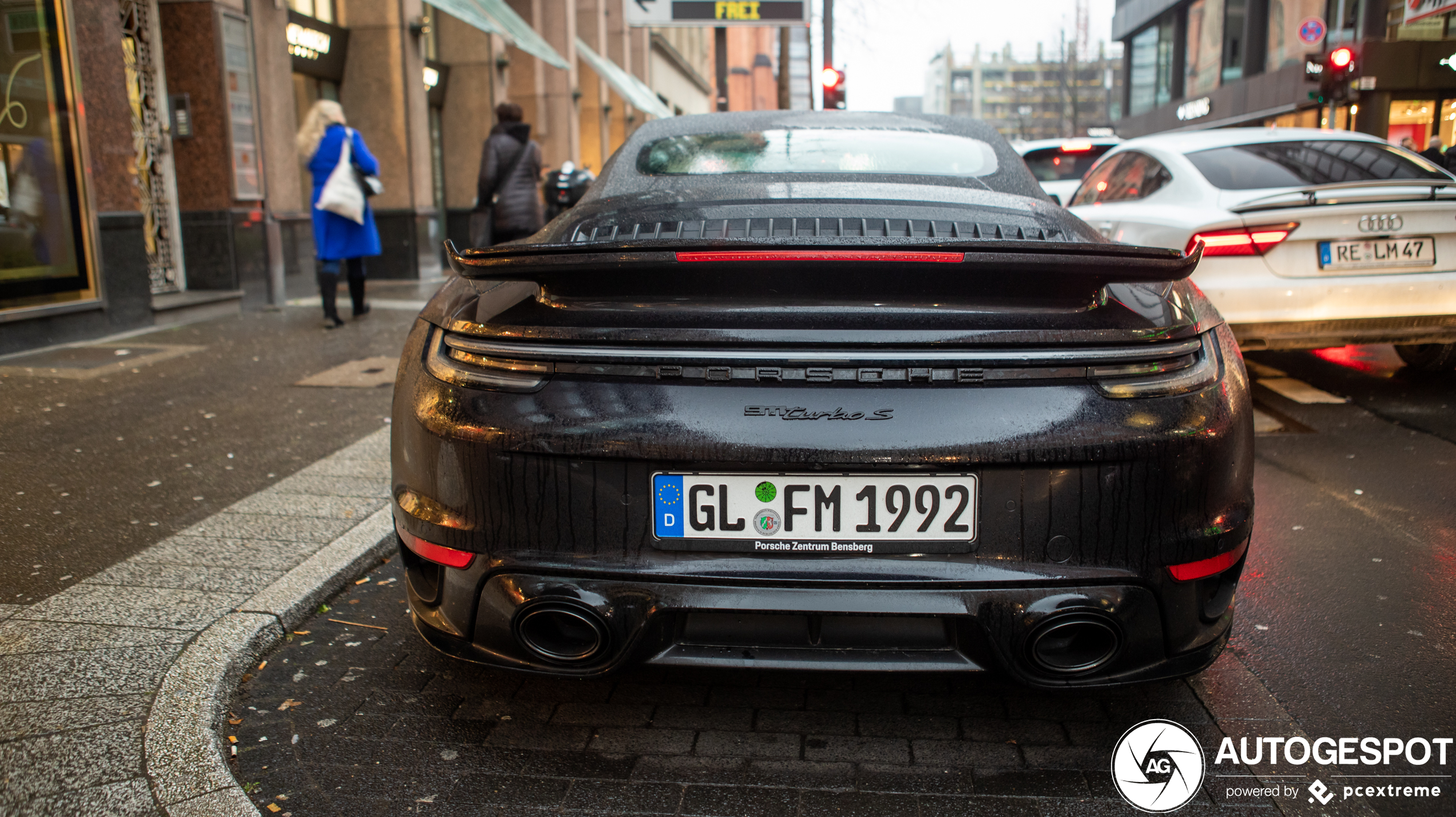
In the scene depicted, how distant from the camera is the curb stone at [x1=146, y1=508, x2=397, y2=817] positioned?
2.15m

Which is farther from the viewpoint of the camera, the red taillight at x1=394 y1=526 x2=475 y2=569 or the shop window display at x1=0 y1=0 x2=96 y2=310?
the shop window display at x1=0 y1=0 x2=96 y2=310

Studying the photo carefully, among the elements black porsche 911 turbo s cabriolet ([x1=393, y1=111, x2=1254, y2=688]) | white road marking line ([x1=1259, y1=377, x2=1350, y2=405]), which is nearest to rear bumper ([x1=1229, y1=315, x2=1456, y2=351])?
white road marking line ([x1=1259, y1=377, x2=1350, y2=405])

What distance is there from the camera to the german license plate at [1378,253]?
Result: 17.8ft

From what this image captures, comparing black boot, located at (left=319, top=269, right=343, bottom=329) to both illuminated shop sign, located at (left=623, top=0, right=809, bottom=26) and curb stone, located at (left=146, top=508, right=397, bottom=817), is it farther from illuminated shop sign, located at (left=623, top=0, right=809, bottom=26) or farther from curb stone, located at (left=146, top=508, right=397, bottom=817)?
illuminated shop sign, located at (left=623, top=0, right=809, bottom=26)

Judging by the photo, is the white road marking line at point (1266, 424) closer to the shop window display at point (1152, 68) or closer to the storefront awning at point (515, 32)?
the storefront awning at point (515, 32)

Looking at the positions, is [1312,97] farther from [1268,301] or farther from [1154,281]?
[1154,281]

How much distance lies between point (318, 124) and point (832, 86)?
12.4m

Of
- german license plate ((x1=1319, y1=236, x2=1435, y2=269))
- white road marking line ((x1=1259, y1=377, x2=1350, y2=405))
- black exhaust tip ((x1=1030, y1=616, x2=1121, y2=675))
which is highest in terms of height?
german license plate ((x1=1319, y1=236, x2=1435, y2=269))

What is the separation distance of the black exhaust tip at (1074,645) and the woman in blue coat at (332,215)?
8073 millimetres

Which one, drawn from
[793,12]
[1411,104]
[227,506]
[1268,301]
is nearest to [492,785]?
[227,506]

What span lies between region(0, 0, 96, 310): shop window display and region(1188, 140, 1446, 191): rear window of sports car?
7.85 m

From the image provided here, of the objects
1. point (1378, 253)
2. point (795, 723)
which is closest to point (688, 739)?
point (795, 723)

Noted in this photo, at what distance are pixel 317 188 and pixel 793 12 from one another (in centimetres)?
1255

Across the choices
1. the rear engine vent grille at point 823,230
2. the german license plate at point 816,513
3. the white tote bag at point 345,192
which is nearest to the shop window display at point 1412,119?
the white tote bag at point 345,192
